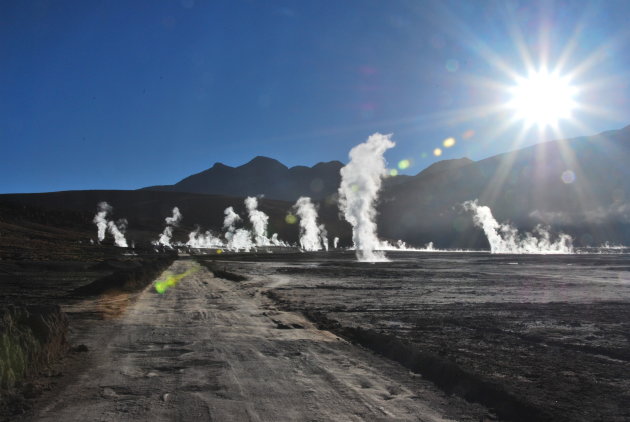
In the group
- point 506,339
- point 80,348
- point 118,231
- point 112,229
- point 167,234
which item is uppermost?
point 112,229

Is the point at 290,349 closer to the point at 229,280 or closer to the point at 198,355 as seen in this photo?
the point at 198,355

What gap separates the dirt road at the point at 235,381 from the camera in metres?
6.55

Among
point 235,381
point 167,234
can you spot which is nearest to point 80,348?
point 235,381

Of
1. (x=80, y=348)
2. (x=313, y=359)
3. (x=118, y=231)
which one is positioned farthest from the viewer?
(x=118, y=231)

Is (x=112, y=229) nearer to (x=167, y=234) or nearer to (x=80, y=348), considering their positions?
(x=167, y=234)

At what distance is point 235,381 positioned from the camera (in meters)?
8.12

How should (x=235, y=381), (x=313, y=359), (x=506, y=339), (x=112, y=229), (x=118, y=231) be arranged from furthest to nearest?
(x=118, y=231) < (x=112, y=229) < (x=506, y=339) < (x=313, y=359) < (x=235, y=381)

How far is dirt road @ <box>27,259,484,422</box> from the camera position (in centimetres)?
655

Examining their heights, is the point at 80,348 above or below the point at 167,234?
below

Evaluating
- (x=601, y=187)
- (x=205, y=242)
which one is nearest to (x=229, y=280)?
(x=205, y=242)

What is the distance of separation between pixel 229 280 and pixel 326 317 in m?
18.8

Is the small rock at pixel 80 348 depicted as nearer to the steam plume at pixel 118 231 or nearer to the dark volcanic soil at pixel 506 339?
the dark volcanic soil at pixel 506 339

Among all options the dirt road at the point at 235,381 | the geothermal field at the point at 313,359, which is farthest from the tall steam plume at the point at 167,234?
the dirt road at the point at 235,381

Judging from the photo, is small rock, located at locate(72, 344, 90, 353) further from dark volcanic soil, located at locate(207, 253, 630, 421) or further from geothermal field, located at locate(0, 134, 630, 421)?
dark volcanic soil, located at locate(207, 253, 630, 421)
